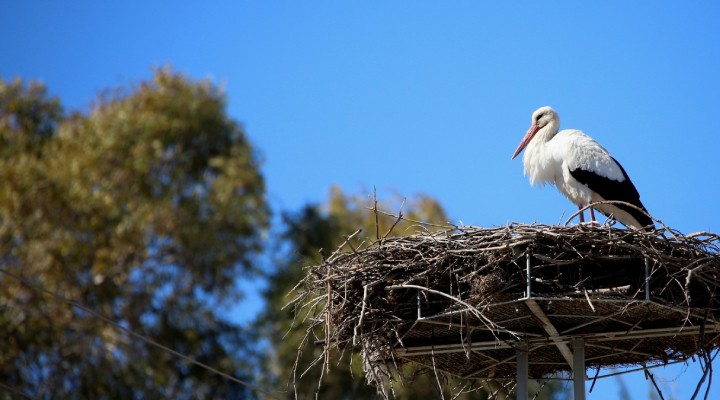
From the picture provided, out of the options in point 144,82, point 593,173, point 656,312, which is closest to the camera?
point 656,312

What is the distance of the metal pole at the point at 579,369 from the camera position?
7.84 m

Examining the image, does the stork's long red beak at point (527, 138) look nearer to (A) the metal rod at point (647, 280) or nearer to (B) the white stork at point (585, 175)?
(B) the white stork at point (585, 175)

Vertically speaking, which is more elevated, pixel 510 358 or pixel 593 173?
pixel 593 173

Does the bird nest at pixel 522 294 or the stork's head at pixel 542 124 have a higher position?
the stork's head at pixel 542 124

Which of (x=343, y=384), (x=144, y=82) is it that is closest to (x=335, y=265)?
(x=343, y=384)

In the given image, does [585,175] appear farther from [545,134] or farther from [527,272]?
[527,272]

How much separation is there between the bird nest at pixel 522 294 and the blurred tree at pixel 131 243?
10994 mm

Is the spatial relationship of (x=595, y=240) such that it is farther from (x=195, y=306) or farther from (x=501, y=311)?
(x=195, y=306)

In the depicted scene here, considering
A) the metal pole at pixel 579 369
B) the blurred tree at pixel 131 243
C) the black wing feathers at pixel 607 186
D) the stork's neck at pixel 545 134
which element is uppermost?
the blurred tree at pixel 131 243

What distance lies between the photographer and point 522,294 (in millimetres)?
7441

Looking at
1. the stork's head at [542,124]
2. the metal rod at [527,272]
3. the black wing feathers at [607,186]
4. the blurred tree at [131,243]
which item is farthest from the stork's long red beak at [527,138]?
the blurred tree at [131,243]

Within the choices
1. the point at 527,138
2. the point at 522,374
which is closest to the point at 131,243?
the point at 527,138

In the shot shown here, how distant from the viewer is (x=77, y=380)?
18.9m

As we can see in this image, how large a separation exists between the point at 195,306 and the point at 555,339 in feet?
40.9
